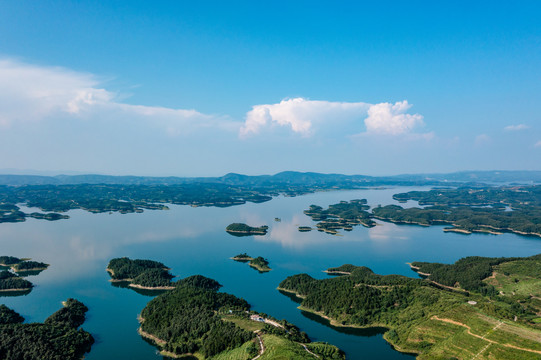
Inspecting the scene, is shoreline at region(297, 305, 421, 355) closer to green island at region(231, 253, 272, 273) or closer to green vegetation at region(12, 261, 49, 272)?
green island at region(231, 253, 272, 273)

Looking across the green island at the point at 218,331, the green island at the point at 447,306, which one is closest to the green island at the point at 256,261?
the green island at the point at 447,306

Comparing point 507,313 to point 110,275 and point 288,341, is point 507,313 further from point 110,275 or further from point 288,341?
point 110,275

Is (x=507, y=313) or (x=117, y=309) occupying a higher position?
(x=507, y=313)

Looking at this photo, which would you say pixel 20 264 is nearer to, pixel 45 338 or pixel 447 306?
pixel 45 338

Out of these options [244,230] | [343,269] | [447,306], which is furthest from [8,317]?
[244,230]

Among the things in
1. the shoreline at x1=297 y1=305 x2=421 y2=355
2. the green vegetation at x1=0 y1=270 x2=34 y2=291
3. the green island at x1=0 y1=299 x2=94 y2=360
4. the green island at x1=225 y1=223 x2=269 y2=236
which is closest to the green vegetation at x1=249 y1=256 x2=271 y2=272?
the shoreline at x1=297 y1=305 x2=421 y2=355

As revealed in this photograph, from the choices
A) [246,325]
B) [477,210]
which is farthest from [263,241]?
[477,210]
